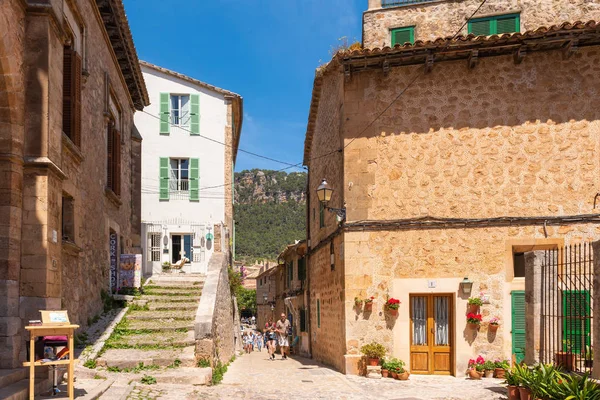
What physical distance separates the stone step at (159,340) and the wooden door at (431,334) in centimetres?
514

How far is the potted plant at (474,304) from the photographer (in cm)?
1261

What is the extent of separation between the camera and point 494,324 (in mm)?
12570

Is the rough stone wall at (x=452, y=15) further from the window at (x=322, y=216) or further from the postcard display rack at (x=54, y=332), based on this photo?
the postcard display rack at (x=54, y=332)

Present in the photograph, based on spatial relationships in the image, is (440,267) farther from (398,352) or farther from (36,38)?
(36,38)

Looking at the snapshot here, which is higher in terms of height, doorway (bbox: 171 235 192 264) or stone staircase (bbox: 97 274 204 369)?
doorway (bbox: 171 235 192 264)

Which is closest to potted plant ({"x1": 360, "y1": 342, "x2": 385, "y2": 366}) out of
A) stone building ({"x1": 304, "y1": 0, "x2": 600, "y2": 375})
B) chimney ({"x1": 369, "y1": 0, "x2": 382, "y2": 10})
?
stone building ({"x1": 304, "y1": 0, "x2": 600, "y2": 375})

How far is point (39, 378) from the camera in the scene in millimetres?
7426

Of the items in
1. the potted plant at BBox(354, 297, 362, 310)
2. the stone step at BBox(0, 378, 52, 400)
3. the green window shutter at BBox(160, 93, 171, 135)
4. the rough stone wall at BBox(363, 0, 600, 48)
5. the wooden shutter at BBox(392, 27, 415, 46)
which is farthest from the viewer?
the green window shutter at BBox(160, 93, 171, 135)

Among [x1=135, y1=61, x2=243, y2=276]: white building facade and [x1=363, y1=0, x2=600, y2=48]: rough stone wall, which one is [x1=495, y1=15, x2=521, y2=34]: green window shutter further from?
[x1=135, y1=61, x2=243, y2=276]: white building facade

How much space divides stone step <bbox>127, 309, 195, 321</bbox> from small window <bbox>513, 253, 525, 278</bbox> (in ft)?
24.4

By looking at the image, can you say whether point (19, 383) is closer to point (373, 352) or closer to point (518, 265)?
point (373, 352)

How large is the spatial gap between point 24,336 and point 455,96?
10256 millimetres

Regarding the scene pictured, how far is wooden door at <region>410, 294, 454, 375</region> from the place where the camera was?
13008 millimetres

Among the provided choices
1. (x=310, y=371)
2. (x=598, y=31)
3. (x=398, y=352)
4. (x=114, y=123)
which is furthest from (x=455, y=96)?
(x=114, y=123)
